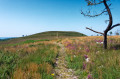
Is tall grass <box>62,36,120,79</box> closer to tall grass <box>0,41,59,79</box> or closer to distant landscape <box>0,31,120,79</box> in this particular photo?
distant landscape <box>0,31,120,79</box>

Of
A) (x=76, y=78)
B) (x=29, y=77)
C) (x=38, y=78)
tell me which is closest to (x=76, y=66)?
(x=76, y=78)

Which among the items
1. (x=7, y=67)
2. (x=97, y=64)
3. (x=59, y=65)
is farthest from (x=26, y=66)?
(x=97, y=64)

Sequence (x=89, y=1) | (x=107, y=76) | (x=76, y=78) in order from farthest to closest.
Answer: (x=89, y=1), (x=76, y=78), (x=107, y=76)

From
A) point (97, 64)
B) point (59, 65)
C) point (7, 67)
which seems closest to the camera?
point (7, 67)

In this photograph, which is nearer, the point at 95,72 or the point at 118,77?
the point at 118,77

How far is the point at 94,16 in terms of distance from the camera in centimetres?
749

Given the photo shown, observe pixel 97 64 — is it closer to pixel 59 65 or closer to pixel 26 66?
pixel 59 65

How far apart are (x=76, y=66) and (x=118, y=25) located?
217 inches

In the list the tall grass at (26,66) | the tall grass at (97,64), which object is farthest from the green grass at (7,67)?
the tall grass at (97,64)

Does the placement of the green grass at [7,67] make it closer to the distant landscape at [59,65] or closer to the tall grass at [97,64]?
the distant landscape at [59,65]

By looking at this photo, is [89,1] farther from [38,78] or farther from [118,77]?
[38,78]

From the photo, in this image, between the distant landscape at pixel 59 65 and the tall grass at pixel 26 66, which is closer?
the tall grass at pixel 26 66

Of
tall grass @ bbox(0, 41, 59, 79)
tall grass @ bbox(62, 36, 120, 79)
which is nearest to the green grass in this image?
tall grass @ bbox(0, 41, 59, 79)

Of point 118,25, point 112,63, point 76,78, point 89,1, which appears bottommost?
point 76,78
